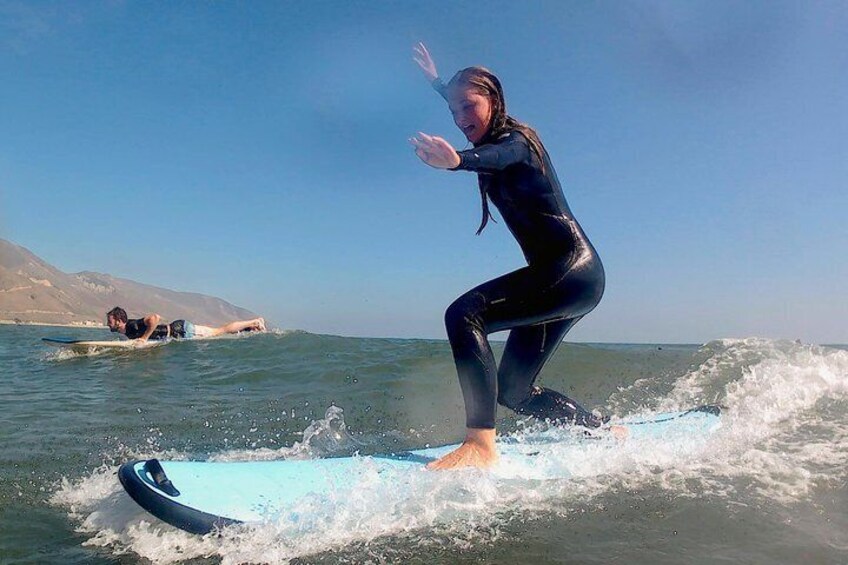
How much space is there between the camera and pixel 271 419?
6398mm

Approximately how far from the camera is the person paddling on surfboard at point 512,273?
3346 mm

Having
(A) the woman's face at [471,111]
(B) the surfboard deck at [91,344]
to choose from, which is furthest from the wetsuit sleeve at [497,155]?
(B) the surfboard deck at [91,344]

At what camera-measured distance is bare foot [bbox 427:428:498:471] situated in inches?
129

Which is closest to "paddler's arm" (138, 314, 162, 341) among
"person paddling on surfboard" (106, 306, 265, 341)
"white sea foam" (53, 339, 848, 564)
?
"person paddling on surfboard" (106, 306, 265, 341)

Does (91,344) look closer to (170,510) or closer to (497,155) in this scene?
(170,510)

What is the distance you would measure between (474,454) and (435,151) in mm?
1760

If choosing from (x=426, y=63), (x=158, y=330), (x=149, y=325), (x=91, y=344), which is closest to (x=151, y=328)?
(x=149, y=325)

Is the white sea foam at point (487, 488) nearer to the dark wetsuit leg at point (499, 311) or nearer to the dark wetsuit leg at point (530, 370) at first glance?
the dark wetsuit leg at point (530, 370)

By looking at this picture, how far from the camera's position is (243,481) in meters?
2.98

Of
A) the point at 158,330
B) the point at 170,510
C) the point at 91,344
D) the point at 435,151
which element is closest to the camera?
the point at 170,510

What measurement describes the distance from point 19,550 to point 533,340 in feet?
9.80

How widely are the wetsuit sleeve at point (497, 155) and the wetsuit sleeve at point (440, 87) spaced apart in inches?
28.7

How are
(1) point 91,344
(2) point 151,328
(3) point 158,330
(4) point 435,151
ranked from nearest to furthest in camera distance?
(4) point 435,151
(1) point 91,344
(2) point 151,328
(3) point 158,330

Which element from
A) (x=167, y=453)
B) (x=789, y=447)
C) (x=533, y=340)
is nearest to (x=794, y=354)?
(x=789, y=447)
